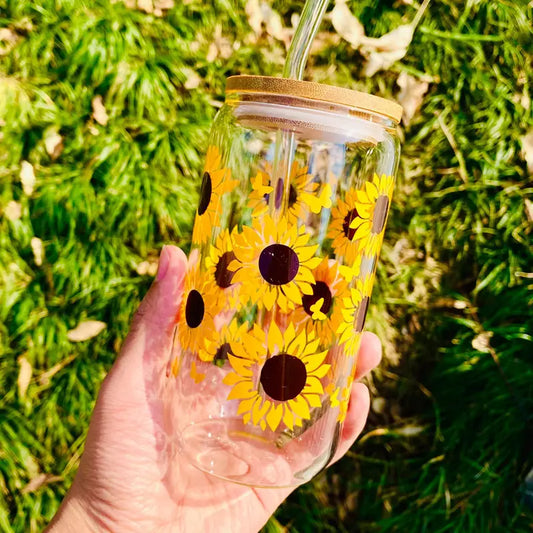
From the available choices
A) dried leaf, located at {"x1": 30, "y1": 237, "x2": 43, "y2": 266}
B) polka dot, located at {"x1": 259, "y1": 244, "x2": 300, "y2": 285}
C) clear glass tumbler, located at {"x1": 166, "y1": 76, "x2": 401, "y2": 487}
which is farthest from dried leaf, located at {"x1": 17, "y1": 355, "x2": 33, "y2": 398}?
polka dot, located at {"x1": 259, "y1": 244, "x2": 300, "y2": 285}

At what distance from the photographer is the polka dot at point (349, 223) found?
942 mm

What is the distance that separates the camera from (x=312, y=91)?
32.7 inches

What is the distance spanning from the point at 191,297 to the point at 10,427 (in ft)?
2.94

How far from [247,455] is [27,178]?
101 cm

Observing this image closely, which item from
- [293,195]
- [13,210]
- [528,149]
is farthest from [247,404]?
[528,149]

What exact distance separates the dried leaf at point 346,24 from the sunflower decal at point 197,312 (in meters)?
1.05

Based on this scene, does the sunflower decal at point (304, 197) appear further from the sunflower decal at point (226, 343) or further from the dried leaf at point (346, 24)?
the dried leaf at point (346, 24)

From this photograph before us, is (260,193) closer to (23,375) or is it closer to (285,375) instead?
(285,375)

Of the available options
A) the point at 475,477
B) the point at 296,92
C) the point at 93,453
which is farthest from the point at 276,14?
the point at 475,477

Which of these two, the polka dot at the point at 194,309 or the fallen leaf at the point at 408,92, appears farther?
the fallen leaf at the point at 408,92

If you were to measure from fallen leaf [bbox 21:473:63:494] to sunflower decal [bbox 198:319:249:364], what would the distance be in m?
0.85

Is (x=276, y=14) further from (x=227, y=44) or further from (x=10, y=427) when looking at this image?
(x=10, y=427)

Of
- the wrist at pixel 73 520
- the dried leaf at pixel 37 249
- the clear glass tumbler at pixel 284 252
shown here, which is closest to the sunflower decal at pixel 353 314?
the clear glass tumbler at pixel 284 252

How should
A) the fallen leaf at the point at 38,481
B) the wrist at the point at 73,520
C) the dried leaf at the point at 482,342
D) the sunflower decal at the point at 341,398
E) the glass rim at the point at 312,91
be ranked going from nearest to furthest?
the glass rim at the point at 312,91, the sunflower decal at the point at 341,398, the wrist at the point at 73,520, the fallen leaf at the point at 38,481, the dried leaf at the point at 482,342
